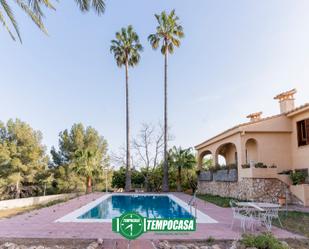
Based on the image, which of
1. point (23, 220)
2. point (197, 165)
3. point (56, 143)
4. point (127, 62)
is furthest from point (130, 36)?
point (23, 220)

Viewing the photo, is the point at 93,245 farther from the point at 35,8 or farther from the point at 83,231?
the point at 35,8

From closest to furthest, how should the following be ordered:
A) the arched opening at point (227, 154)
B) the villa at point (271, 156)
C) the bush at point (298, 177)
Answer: the bush at point (298, 177), the villa at point (271, 156), the arched opening at point (227, 154)

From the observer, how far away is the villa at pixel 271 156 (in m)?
16.7

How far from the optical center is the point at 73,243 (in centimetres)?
706

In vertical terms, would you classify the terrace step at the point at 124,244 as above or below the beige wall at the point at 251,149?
below

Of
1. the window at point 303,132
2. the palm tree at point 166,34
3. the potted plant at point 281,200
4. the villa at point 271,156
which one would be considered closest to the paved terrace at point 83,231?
the potted plant at point 281,200

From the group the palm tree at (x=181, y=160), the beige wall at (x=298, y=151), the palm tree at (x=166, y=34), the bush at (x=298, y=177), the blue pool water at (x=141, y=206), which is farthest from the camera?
the palm tree at (x=166, y=34)

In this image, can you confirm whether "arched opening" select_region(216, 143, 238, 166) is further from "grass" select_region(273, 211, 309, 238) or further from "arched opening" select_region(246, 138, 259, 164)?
"grass" select_region(273, 211, 309, 238)

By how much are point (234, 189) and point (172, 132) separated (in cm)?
1387

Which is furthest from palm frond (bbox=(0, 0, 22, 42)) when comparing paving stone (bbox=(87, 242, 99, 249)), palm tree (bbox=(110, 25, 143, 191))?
palm tree (bbox=(110, 25, 143, 191))

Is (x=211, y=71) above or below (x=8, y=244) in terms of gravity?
above

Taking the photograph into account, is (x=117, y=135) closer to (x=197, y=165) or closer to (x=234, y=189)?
(x=197, y=165)

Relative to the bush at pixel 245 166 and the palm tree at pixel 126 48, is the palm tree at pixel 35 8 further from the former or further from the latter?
the palm tree at pixel 126 48

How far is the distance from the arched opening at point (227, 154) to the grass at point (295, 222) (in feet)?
35.8
